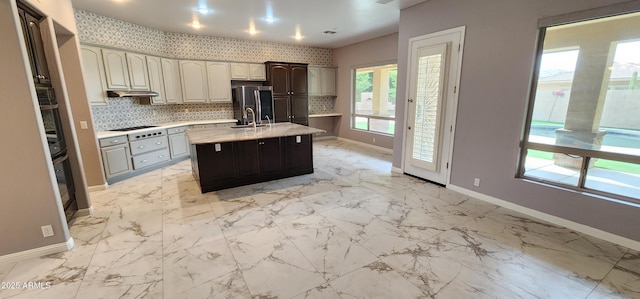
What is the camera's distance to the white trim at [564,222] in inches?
96.4

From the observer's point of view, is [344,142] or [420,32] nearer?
[420,32]

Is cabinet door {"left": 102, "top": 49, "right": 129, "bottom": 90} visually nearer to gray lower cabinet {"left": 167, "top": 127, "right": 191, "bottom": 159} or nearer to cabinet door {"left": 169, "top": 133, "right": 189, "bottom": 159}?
gray lower cabinet {"left": 167, "top": 127, "right": 191, "bottom": 159}

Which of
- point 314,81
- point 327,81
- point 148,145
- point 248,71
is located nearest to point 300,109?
point 314,81

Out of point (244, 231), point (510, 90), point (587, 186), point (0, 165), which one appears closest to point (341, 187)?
point (244, 231)

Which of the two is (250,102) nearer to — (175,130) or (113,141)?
(175,130)

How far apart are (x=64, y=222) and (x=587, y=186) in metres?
5.27

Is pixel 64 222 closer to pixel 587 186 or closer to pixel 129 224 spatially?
pixel 129 224

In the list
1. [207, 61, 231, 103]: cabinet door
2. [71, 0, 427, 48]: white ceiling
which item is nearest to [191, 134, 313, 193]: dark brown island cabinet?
[71, 0, 427, 48]: white ceiling

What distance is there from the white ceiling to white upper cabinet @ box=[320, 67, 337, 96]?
163 cm

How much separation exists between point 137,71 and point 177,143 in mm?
1554

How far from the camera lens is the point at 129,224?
117 inches

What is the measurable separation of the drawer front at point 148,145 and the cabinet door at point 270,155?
2336mm

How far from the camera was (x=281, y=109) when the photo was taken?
23.2 ft

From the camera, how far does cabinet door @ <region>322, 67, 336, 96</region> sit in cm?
776
